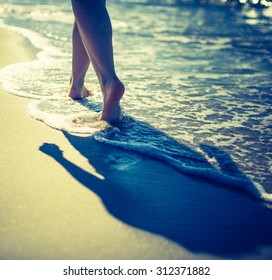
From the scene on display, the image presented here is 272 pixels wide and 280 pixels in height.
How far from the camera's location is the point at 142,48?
196 inches

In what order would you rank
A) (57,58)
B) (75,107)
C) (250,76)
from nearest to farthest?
(75,107) → (250,76) → (57,58)

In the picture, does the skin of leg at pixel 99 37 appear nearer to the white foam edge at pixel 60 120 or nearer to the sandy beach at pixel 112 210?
the white foam edge at pixel 60 120

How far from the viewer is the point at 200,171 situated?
1.69 metres

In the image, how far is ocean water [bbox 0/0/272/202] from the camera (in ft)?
6.06

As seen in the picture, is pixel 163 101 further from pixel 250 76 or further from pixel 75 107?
pixel 250 76

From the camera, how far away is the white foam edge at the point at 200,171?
1.57 metres

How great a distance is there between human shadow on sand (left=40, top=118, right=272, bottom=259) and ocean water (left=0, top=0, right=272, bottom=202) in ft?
0.32

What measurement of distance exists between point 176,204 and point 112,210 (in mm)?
297

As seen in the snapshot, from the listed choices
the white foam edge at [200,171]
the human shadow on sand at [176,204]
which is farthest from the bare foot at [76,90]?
the human shadow on sand at [176,204]

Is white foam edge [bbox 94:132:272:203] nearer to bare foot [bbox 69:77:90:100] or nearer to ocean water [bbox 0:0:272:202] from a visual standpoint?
ocean water [bbox 0:0:272:202]

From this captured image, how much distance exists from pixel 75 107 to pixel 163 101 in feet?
2.48

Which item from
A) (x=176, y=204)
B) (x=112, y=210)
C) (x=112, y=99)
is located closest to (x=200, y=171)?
(x=176, y=204)

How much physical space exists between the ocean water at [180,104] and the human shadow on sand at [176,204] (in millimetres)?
97

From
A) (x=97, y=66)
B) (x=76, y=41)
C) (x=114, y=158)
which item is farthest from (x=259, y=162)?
(x=76, y=41)
